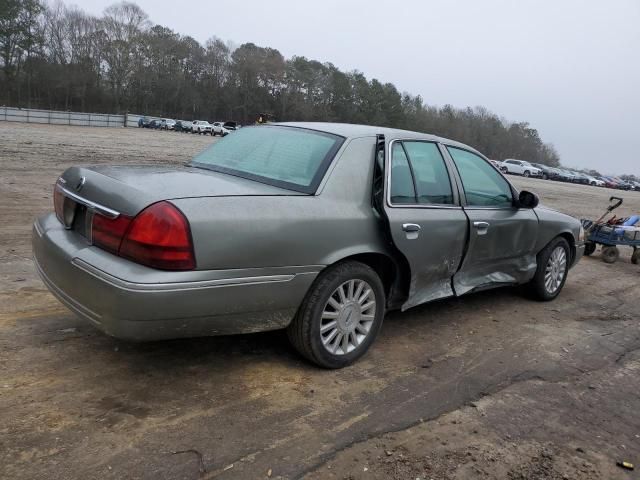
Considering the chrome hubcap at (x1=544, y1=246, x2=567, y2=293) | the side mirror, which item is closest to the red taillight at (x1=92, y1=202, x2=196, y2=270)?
the side mirror

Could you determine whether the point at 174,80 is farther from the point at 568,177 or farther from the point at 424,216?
the point at 424,216

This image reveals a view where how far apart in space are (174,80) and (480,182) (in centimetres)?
9723

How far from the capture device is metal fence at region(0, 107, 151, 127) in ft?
159

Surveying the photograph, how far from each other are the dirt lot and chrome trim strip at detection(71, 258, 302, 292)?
697 mm

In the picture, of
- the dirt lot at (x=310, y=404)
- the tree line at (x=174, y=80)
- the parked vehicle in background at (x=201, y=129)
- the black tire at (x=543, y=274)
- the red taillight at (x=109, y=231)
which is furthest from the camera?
→ the tree line at (x=174, y=80)

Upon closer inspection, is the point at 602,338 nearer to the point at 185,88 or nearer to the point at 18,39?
the point at 18,39

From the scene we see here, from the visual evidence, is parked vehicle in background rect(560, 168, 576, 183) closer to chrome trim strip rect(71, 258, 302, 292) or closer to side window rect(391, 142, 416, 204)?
side window rect(391, 142, 416, 204)

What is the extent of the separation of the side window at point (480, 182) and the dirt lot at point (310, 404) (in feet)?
3.71

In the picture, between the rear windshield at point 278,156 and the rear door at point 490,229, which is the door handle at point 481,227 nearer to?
the rear door at point 490,229

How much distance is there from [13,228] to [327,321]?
513cm

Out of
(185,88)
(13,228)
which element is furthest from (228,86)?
(13,228)

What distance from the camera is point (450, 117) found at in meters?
115

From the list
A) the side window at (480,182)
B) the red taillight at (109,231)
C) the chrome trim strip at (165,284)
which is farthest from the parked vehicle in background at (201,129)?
the chrome trim strip at (165,284)

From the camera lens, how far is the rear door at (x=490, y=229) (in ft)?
15.0
